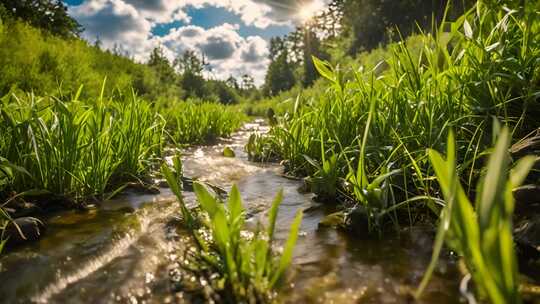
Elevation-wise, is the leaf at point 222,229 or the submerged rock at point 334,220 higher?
the leaf at point 222,229

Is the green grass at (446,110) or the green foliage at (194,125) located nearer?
the green grass at (446,110)

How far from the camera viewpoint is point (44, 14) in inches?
460

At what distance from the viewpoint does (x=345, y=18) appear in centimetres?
3145

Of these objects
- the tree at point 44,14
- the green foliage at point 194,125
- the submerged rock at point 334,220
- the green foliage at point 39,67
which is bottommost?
the submerged rock at point 334,220

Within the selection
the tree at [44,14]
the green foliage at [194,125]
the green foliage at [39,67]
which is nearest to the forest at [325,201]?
the green foliage at [194,125]

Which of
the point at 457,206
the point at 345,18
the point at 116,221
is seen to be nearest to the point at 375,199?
the point at 457,206

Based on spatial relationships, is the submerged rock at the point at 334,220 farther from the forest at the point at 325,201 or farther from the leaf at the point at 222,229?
the leaf at the point at 222,229

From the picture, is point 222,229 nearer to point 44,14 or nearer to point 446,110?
point 446,110

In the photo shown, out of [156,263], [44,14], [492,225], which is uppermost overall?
[44,14]

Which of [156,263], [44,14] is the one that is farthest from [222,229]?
[44,14]

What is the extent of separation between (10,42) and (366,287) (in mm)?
7038

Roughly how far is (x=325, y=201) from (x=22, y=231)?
133 cm

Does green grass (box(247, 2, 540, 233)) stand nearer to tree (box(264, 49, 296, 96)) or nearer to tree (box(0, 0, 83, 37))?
tree (box(0, 0, 83, 37))

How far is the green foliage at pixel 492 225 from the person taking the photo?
55 centimetres
